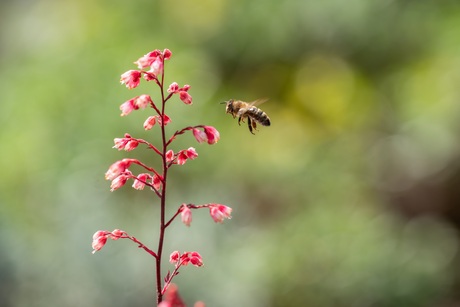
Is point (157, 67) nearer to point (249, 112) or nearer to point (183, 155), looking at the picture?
point (183, 155)

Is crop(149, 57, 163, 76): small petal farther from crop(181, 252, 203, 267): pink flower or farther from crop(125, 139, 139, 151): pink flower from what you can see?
crop(181, 252, 203, 267): pink flower

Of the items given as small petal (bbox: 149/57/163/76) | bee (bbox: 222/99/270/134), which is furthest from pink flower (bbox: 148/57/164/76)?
bee (bbox: 222/99/270/134)

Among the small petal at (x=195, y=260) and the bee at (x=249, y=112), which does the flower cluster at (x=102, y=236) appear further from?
the bee at (x=249, y=112)

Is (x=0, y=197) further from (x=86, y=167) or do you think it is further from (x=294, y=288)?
(x=294, y=288)

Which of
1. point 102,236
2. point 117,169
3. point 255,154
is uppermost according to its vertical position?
point 255,154

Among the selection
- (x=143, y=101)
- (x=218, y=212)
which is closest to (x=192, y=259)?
(x=218, y=212)

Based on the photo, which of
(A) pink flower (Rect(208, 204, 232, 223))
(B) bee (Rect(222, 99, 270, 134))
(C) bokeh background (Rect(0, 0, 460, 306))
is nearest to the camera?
(A) pink flower (Rect(208, 204, 232, 223))

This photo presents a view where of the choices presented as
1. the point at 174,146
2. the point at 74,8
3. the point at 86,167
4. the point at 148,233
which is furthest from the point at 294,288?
the point at 74,8

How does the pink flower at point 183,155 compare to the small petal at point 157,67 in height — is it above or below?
below

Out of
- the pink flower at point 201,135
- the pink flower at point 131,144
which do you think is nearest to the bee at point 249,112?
the pink flower at point 201,135
